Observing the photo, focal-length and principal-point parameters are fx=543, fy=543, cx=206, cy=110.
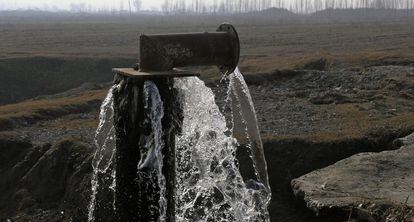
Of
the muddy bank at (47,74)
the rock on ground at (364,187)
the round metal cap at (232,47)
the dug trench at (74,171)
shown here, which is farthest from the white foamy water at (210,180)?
the muddy bank at (47,74)

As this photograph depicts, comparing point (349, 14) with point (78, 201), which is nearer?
point (78, 201)

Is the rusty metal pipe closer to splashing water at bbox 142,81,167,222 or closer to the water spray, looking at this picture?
the water spray

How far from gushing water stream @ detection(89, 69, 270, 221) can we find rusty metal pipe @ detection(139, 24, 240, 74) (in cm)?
Answer: 24

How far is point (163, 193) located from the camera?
4.36m

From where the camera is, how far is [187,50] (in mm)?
4445

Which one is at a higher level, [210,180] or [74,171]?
[210,180]

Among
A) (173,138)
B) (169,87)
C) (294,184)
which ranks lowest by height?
(294,184)

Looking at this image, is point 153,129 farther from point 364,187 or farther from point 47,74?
point 47,74

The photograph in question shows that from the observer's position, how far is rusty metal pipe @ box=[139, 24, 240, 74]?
173 inches

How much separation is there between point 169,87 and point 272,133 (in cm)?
1041

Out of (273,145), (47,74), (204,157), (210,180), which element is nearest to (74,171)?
(273,145)

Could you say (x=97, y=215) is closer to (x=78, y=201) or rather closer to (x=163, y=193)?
(x=78, y=201)

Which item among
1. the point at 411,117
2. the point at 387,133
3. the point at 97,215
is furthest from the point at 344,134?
the point at 97,215

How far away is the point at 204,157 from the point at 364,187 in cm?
406
